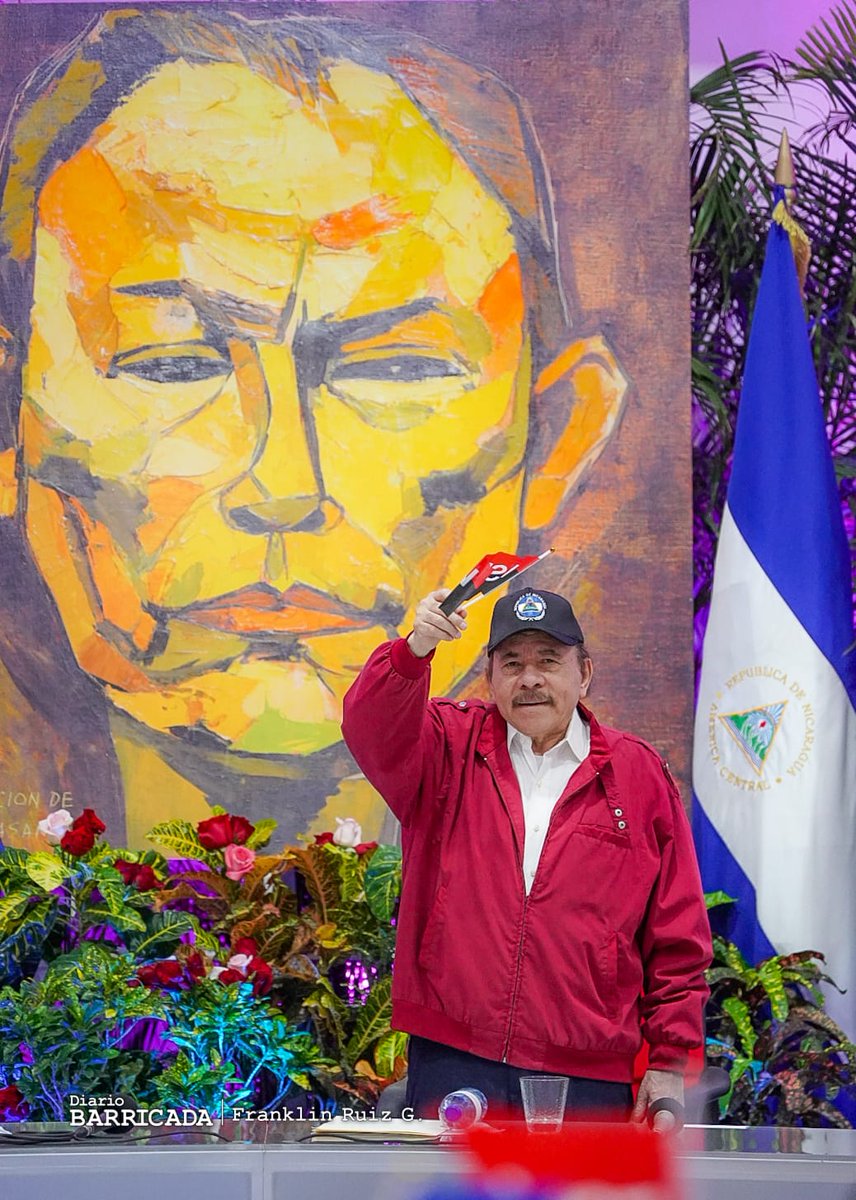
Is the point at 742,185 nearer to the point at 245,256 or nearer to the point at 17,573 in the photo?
the point at 245,256

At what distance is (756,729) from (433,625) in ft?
6.63

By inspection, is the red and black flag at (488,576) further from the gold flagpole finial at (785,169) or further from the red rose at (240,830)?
the gold flagpole finial at (785,169)

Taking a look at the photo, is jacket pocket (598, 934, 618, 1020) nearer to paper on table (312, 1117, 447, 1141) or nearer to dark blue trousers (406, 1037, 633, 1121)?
dark blue trousers (406, 1037, 633, 1121)

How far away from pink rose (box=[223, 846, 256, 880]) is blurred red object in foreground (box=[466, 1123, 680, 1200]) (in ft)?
7.01

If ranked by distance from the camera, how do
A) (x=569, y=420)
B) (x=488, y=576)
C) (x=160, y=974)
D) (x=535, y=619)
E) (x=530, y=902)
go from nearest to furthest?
(x=488, y=576) < (x=530, y=902) < (x=535, y=619) < (x=160, y=974) < (x=569, y=420)

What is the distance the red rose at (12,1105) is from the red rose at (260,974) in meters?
0.61

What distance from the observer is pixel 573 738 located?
2963 mm

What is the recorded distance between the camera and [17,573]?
4.68m

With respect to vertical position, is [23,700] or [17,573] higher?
[17,573]

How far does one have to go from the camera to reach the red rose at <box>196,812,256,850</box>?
4.09 m

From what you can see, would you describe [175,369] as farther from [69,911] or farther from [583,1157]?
[583,1157]

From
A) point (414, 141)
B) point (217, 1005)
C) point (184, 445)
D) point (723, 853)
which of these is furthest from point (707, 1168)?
point (414, 141)

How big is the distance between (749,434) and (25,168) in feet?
8.22

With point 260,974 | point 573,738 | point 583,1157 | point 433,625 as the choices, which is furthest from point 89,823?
point 583,1157
